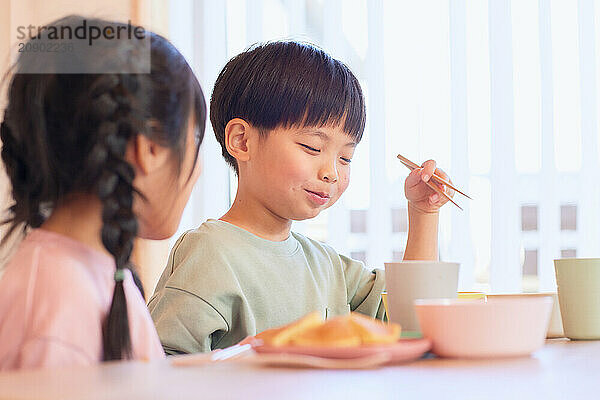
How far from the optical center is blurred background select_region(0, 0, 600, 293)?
2367mm

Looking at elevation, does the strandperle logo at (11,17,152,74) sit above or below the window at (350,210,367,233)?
above

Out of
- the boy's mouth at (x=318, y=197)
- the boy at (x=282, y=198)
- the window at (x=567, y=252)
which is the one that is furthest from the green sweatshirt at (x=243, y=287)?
the window at (x=567, y=252)

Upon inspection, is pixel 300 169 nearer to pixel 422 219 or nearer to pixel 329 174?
pixel 329 174

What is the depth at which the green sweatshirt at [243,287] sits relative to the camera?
1.06 metres

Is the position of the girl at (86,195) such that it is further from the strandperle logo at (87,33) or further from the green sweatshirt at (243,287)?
the green sweatshirt at (243,287)

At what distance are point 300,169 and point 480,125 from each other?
1324 millimetres

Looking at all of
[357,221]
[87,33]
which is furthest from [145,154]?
[357,221]

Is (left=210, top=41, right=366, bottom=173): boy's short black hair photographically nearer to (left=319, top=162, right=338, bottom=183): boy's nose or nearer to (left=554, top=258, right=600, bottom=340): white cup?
(left=319, top=162, right=338, bottom=183): boy's nose

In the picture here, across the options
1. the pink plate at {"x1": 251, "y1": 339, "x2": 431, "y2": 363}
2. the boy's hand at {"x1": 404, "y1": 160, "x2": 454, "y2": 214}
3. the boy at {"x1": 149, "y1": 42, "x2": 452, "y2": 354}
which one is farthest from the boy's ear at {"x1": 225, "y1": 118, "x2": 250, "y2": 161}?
the pink plate at {"x1": 251, "y1": 339, "x2": 431, "y2": 363}

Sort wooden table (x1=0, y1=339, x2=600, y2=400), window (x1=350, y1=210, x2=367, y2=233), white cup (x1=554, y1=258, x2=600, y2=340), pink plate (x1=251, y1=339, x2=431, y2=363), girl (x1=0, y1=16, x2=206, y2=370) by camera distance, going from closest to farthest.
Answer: wooden table (x1=0, y1=339, x2=600, y2=400), pink plate (x1=251, y1=339, x2=431, y2=363), girl (x1=0, y1=16, x2=206, y2=370), white cup (x1=554, y1=258, x2=600, y2=340), window (x1=350, y1=210, x2=367, y2=233)

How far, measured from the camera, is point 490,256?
7.89 ft

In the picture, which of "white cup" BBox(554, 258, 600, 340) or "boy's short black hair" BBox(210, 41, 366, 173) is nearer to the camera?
"white cup" BBox(554, 258, 600, 340)

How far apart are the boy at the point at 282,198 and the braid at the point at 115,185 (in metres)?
0.35

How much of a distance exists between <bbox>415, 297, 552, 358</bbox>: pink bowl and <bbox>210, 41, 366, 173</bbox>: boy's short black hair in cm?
66
